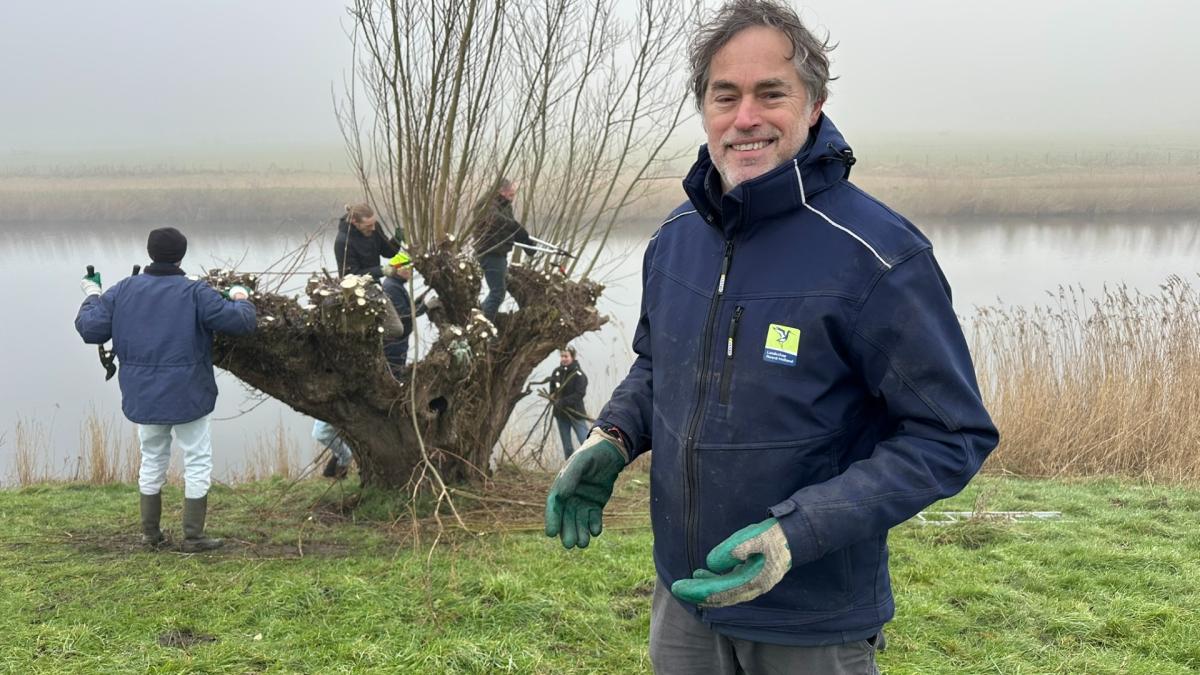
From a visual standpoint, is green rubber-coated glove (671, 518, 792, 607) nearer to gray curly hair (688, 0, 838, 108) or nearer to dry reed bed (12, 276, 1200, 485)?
gray curly hair (688, 0, 838, 108)

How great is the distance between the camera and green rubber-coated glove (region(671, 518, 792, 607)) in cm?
138

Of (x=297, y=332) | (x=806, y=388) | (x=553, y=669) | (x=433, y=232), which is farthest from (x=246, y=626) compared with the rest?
(x=806, y=388)

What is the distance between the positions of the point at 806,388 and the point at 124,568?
160 inches

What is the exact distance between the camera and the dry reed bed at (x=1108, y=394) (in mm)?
7027

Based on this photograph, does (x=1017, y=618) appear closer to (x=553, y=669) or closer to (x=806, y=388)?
(x=553, y=669)

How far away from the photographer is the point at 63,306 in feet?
54.0

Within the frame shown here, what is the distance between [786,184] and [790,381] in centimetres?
36

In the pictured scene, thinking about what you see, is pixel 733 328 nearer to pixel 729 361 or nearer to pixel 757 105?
pixel 729 361

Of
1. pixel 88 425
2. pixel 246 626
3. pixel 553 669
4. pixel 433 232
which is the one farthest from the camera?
pixel 88 425

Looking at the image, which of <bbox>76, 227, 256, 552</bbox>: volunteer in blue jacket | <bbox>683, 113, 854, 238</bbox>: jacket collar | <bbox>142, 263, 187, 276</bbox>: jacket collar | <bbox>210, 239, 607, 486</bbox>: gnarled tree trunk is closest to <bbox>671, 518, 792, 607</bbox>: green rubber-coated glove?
<bbox>683, 113, 854, 238</bbox>: jacket collar

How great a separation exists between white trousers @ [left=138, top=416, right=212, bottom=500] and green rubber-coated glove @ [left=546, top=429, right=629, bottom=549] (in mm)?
3127

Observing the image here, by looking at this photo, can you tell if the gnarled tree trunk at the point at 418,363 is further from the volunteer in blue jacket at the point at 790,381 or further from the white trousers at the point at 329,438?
the volunteer in blue jacket at the point at 790,381

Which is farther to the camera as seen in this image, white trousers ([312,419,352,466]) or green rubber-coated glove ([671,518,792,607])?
white trousers ([312,419,352,466])

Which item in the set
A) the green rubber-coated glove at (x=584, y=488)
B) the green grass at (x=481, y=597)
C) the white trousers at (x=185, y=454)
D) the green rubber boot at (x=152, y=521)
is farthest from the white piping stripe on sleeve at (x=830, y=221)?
the green rubber boot at (x=152, y=521)
